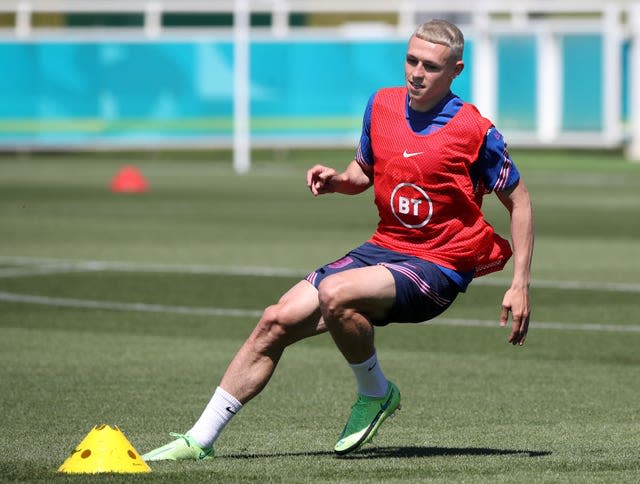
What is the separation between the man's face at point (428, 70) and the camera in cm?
743

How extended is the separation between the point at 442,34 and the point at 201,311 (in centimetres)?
689

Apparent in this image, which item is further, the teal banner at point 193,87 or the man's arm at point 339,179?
the teal banner at point 193,87

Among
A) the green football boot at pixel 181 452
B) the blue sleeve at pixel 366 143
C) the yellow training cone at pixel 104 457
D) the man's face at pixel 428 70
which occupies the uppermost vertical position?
the man's face at pixel 428 70

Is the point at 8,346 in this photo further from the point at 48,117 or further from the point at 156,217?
the point at 48,117

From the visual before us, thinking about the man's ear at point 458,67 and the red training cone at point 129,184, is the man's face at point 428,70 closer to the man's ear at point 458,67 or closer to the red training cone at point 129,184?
the man's ear at point 458,67

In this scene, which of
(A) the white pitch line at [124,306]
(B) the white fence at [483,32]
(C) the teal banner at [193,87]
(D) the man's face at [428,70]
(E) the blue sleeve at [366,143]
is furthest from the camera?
(B) the white fence at [483,32]

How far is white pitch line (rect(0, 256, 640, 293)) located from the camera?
16.0 m

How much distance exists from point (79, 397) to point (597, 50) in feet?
106

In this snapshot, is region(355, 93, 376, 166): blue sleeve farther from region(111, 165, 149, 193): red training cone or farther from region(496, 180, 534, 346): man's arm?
region(111, 165, 149, 193): red training cone

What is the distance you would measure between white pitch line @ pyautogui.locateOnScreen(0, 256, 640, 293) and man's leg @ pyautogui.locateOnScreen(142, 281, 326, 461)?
8548mm

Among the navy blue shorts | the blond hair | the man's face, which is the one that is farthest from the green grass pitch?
the blond hair

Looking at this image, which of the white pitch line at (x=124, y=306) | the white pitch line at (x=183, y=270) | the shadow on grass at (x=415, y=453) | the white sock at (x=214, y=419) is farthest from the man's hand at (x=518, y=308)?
the white pitch line at (x=183, y=270)

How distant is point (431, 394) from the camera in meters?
9.91

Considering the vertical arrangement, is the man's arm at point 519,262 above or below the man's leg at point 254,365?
above
